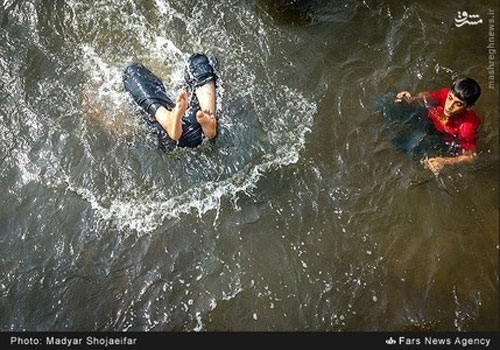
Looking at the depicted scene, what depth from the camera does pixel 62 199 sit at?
595 cm

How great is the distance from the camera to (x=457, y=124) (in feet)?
18.5

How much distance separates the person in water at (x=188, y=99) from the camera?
5.86 m

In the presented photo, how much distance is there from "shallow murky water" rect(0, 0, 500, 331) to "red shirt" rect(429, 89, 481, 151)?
1.72ft

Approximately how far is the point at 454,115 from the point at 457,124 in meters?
0.18

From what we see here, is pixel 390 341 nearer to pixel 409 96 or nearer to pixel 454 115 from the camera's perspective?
pixel 454 115

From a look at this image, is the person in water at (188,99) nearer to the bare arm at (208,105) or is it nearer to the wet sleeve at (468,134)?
the bare arm at (208,105)

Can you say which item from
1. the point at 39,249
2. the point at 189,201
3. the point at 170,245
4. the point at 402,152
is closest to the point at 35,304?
the point at 39,249

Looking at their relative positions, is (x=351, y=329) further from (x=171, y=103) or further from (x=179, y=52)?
(x=179, y=52)

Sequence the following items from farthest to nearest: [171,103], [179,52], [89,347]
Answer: [179,52] < [171,103] < [89,347]

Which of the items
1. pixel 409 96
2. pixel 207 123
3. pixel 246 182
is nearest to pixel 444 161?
pixel 409 96

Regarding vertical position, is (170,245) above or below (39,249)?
below

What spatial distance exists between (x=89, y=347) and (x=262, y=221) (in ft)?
7.83

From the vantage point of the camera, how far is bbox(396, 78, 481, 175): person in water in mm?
5156

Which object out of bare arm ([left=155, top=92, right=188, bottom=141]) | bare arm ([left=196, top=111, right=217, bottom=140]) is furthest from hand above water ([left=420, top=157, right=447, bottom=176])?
bare arm ([left=155, top=92, right=188, bottom=141])
